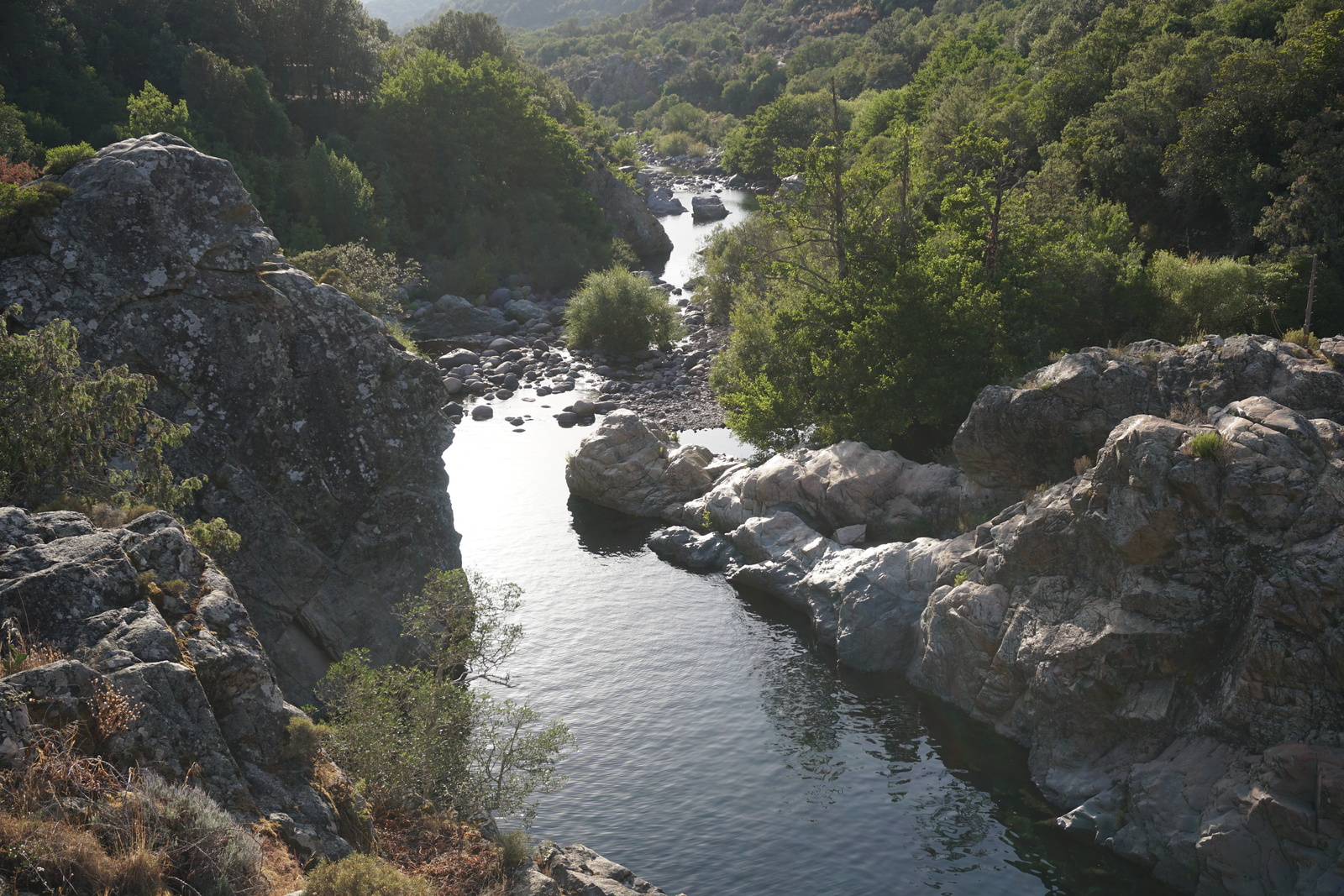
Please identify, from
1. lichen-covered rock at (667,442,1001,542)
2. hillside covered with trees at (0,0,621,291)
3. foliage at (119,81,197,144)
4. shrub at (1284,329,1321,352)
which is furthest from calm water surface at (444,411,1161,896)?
hillside covered with trees at (0,0,621,291)

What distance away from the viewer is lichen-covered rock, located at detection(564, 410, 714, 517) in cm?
4275

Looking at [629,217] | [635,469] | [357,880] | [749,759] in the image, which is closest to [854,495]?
[635,469]

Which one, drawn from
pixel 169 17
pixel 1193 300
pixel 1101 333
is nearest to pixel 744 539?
pixel 1101 333

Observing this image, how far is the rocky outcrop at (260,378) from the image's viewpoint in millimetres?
21922

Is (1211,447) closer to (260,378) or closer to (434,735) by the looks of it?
(434,735)

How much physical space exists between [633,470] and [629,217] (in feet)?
193

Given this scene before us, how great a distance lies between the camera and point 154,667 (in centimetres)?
1223

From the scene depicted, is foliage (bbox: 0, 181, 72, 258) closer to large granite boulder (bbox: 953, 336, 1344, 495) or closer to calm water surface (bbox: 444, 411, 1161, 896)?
calm water surface (bbox: 444, 411, 1161, 896)

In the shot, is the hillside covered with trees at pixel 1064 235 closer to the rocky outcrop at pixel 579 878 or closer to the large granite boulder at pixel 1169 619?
the large granite boulder at pixel 1169 619

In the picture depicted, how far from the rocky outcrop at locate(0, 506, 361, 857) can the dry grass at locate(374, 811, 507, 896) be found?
2.08 meters

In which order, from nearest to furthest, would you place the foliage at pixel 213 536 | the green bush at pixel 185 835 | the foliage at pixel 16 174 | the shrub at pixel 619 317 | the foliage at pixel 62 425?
the green bush at pixel 185 835 → the foliage at pixel 62 425 → the foliage at pixel 213 536 → the foliage at pixel 16 174 → the shrub at pixel 619 317

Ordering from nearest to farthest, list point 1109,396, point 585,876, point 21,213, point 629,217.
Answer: point 585,876, point 21,213, point 1109,396, point 629,217

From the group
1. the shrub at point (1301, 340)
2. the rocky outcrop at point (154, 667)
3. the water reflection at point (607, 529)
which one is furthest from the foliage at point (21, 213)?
the shrub at point (1301, 340)

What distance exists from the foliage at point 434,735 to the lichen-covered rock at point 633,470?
20.3 metres
